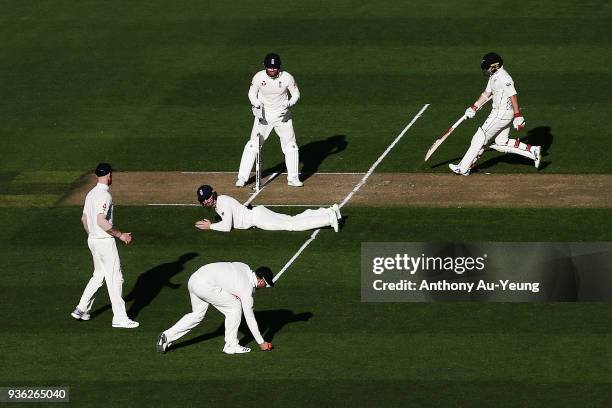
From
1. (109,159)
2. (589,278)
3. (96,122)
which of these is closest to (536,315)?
(589,278)

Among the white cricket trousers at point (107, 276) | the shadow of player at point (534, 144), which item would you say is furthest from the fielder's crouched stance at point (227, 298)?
the shadow of player at point (534, 144)

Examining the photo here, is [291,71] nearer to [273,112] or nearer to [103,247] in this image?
[273,112]

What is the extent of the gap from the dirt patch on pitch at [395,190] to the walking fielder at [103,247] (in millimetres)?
4936

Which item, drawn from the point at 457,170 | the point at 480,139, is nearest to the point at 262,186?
the point at 457,170

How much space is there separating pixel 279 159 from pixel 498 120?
4.58 m

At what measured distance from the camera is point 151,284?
22344 mm

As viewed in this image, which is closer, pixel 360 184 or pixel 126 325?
pixel 126 325

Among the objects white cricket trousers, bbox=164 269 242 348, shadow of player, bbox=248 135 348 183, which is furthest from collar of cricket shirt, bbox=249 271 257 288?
shadow of player, bbox=248 135 348 183

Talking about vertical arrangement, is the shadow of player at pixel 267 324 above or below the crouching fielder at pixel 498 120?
below

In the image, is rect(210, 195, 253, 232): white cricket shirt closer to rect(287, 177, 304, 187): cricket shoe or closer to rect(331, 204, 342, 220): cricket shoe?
rect(331, 204, 342, 220): cricket shoe

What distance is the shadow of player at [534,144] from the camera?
89.3 ft

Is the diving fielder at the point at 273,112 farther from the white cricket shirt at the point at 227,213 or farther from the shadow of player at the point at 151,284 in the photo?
the shadow of player at the point at 151,284

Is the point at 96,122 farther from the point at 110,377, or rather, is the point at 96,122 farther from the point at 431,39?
the point at 110,377

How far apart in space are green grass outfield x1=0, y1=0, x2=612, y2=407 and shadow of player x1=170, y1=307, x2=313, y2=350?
53mm
